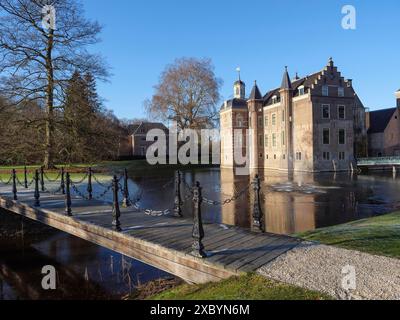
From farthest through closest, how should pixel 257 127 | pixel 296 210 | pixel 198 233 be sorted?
pixel 257 127, pixel 296 210, pixel 198 233

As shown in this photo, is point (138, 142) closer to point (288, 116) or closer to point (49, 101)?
point (288, 116)

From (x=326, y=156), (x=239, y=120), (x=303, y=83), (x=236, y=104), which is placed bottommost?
(x=326, y=156)

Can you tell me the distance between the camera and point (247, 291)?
410 cm

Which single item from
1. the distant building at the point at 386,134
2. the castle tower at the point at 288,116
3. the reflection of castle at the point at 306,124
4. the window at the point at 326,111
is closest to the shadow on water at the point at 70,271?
the reflection of castle at the point at 306,124

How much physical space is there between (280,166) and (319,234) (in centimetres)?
3429

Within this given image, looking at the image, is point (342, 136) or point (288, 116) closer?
point (342, 136)

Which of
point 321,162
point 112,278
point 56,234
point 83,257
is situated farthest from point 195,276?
point 321,162

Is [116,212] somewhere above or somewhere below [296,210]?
above

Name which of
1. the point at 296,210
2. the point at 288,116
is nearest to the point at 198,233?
the point at 296,210

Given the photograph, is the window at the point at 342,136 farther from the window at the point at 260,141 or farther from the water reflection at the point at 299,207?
the water reflection at the point at 299,207

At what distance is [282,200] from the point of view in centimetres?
1616

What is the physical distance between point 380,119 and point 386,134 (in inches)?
128

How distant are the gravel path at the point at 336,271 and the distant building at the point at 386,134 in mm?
46590

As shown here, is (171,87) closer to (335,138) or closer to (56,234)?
(335,138)
